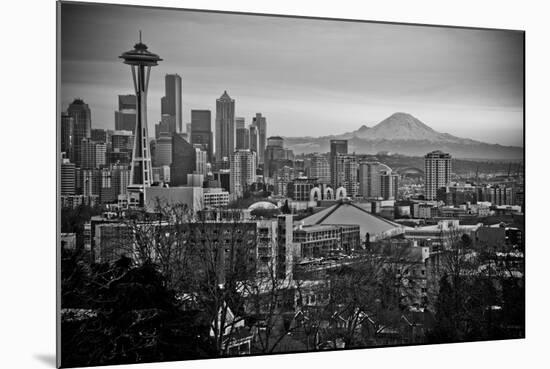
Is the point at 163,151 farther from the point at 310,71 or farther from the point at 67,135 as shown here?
the point at 310,71

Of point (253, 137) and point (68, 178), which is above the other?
point (253, 137)

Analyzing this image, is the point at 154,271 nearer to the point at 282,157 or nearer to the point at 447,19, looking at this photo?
the point at 282,157

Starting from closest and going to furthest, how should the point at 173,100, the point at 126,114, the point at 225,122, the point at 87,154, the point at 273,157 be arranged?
the point at 87,154
the point at 126,114
the point at 173,100
the point at 225,122
the point at 273,157

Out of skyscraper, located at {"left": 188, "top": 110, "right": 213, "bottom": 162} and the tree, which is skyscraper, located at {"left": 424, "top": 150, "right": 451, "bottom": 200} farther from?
the tree

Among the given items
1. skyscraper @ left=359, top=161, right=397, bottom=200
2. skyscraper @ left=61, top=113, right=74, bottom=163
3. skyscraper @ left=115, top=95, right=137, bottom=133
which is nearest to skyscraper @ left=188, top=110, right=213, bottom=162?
skyscraper @ left=115, top=95, right=137, bottom=133

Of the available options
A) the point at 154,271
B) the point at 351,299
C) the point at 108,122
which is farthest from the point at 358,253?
the point at 108,122

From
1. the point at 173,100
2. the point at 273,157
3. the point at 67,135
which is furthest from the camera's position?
the point at 273,157

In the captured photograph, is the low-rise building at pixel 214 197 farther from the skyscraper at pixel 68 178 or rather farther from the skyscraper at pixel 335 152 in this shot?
the skyscraper at pixel 68 178

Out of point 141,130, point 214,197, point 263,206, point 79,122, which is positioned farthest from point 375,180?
point 79,122
